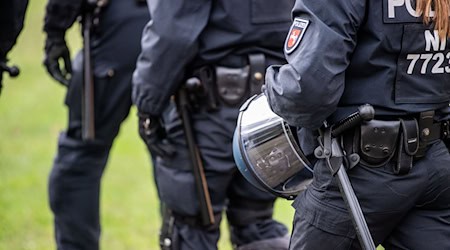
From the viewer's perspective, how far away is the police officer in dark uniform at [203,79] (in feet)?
11.9

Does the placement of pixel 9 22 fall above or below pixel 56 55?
above

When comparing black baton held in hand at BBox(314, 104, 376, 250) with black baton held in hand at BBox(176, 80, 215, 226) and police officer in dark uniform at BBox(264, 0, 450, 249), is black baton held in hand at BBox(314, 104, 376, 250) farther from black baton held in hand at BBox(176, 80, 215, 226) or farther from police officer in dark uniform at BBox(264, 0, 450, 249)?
black baton held in hand at BBox(176, 80, 215, 226)

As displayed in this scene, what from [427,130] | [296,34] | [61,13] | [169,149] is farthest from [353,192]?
[61,13]

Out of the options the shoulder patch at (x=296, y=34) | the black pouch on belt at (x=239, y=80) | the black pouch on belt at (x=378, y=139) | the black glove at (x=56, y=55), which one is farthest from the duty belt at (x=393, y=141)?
the black glove at (x=56, y=55)

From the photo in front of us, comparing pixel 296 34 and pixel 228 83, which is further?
pixel 228 83

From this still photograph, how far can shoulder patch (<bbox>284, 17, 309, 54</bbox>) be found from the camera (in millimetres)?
2822

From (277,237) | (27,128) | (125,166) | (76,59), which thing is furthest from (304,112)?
(27,128)

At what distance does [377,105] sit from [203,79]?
102 cm

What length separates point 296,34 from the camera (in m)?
2.85

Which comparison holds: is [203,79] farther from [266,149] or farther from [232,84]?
[266,149]

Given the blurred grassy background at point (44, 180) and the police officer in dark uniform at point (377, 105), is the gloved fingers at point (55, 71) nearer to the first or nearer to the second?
the blurred grassy background at point (44, 180)

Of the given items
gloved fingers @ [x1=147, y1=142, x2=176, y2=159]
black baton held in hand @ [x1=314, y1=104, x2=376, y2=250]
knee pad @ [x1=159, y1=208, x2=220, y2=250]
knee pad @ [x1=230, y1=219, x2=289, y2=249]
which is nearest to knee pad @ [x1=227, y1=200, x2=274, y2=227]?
knee pad @ [x1=230, y1=219, x2=289, y2=249]

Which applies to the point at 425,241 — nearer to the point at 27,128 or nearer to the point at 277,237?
the point at 277,237

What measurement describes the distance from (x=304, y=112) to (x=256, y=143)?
34cm
